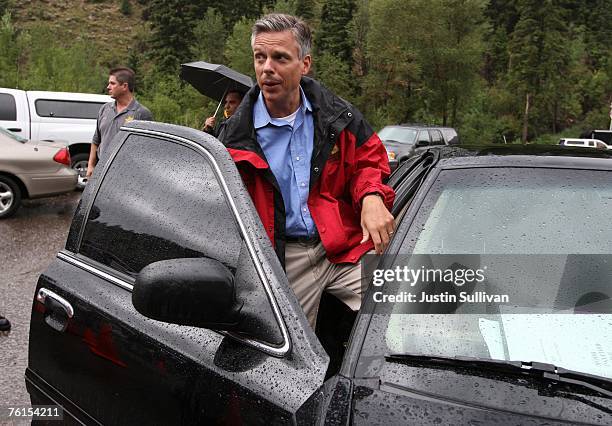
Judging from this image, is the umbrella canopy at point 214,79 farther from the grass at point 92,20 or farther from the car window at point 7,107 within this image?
the grass at point 92,20

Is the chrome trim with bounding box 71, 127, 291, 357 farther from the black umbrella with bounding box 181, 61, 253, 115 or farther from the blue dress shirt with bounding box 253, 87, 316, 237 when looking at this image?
the black umbrella with bounding box 181, 61, 253, 115

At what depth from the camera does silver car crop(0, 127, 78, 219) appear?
9766mm

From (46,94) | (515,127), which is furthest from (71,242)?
(515,127)

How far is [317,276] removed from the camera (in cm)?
237

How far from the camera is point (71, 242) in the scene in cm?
266

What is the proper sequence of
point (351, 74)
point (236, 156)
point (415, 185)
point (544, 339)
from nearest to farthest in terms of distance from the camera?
1. point (544, 339)
2. point (236, 156)
3. point (415, 185)
4. point (351, 74)

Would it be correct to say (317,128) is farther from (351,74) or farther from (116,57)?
(116,57)

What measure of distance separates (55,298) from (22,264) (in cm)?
537

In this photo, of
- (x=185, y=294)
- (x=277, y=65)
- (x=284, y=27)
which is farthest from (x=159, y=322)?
(x=284, y=27)

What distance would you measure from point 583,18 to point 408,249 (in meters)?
84.6

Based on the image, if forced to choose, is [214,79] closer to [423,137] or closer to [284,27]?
[284,27]

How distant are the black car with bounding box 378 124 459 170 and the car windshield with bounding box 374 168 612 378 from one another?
1770 centimetres

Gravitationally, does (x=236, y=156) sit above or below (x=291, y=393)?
above

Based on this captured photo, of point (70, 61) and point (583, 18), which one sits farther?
point (583, 18)
